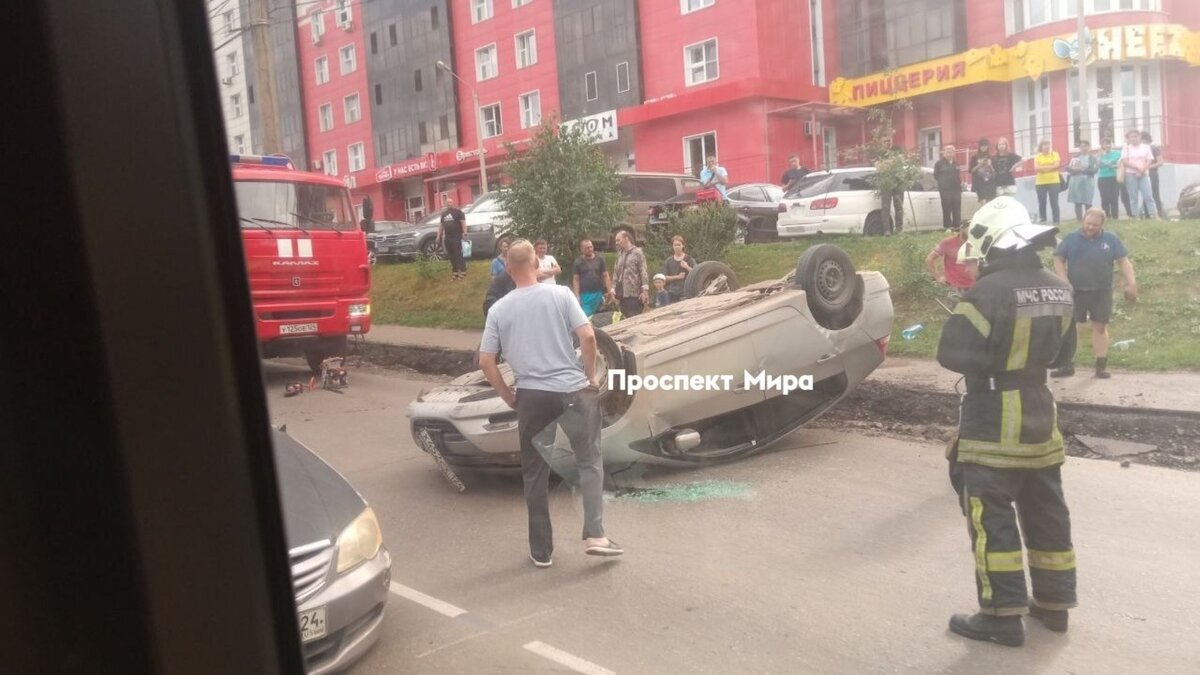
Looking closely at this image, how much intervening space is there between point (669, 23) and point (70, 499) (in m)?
2.64

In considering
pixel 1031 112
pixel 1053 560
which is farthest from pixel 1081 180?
pixel 1053 560

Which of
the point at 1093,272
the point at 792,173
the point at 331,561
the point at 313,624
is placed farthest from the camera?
the point at 792,173

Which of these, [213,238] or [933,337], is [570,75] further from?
[213,238]

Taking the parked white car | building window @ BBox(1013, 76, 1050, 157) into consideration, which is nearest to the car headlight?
the parked white car

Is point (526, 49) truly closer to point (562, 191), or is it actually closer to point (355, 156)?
point (562, 191)

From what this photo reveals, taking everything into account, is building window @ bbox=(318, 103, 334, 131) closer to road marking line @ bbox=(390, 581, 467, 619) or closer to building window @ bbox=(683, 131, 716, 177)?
building window @ bbox=(683, 131, 716, 177)

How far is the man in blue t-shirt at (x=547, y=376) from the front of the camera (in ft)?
9.70

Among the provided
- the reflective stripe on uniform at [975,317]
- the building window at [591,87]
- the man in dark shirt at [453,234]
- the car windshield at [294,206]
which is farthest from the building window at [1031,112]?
the car windshield at [294,206]

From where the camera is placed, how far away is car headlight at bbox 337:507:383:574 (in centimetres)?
245

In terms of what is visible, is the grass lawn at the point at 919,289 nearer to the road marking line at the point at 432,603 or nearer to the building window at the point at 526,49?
the building window at the point at 526,49

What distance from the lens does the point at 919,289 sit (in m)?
3.34

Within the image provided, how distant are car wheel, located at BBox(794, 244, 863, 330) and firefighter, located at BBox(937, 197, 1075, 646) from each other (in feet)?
2.43

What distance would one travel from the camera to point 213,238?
1.68 meters

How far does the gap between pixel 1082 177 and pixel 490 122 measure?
1928 mm
